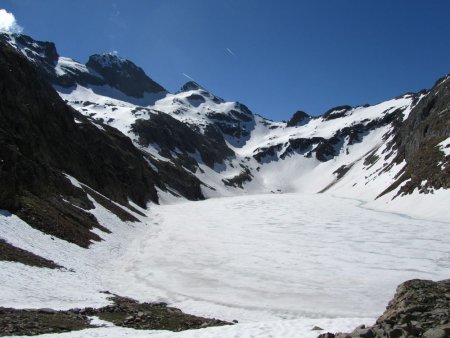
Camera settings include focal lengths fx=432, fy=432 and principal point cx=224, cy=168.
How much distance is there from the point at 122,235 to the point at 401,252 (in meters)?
26.7

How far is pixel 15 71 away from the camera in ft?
205

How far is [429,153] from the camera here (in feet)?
257

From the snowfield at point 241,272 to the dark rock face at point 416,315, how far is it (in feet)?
6.19

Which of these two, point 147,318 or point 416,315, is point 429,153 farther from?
point 416,315

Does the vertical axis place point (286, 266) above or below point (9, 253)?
above

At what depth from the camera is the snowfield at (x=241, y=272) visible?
18.4 m

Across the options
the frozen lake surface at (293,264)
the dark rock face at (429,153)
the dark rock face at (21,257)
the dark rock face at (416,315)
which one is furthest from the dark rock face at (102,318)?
the dark rock face at (429,153)

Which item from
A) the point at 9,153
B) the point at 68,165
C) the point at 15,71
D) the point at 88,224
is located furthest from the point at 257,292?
the point at 15,71

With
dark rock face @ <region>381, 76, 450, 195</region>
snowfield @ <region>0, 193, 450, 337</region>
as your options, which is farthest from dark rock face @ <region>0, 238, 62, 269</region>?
dark rock face @ <region>381, 76, 450, 195</region>

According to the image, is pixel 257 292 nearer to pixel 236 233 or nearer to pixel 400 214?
pixel 236 233

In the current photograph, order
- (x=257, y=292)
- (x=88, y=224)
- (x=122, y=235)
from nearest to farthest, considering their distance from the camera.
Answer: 1. (x=257, y=292)
2. (x=88, y=224)
3. (x=122, y=235)

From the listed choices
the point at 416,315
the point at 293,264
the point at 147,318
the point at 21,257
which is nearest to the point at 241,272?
the point at 293,264

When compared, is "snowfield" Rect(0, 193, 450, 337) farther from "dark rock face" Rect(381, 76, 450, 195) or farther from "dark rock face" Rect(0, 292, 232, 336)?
"dark rock face" Rect(381, 76, 450, 195)

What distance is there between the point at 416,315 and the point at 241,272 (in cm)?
1964
